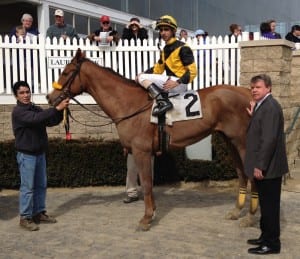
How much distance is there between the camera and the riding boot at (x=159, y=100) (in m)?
5.42

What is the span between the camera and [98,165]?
7902 millimetres

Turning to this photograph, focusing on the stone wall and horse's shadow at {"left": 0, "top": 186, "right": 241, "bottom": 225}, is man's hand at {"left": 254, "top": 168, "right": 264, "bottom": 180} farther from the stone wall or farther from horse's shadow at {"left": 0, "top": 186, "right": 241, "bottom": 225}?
the stone wall

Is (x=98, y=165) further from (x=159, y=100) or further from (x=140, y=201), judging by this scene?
(x=159, y=100)

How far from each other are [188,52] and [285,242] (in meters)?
2.53

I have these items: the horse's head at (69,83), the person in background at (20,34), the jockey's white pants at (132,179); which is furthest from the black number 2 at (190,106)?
the person in background at (20,34)

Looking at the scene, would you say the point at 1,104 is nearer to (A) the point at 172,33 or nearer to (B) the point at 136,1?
(A) the point at 172,33

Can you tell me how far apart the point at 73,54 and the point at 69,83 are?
345 centimetres

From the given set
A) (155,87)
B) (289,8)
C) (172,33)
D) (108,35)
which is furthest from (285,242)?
(289,8)

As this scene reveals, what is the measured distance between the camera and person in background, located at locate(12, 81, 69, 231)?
207 inches

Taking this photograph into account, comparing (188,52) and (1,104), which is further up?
(188,52)

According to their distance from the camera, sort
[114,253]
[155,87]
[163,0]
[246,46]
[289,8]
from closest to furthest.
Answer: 1. [114,253]
2. [155,87]
3. [246,46]
4. [163,0]
5. [289,8]

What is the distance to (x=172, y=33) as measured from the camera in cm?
561

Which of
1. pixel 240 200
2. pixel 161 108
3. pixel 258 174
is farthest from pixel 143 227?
pixel 258 174

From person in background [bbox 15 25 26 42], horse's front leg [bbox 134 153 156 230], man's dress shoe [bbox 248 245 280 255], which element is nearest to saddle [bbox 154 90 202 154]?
horse's front leg [bbox 134 153 156 230]
